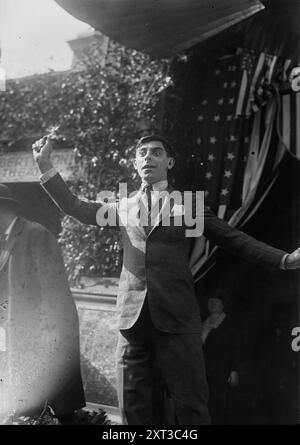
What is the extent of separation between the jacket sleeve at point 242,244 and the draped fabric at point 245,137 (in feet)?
3.38

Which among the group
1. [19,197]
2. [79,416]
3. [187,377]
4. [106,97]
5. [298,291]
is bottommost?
[79,416]

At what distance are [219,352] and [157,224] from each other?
6.12 ft

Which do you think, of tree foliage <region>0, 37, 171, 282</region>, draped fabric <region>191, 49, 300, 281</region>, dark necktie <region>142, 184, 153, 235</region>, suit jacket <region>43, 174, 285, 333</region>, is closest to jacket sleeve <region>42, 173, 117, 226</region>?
suit jacket <region>43, 174, 285, 333</region>

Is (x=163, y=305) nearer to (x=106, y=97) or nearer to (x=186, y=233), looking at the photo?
(x=186, y=233)

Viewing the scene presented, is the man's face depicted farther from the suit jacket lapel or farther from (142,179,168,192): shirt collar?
the suit jacket lapel

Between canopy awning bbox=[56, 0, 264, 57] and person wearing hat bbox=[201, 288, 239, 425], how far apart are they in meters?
2.36

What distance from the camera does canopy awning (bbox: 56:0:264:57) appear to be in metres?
3.72

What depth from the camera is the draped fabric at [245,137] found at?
4.08 m

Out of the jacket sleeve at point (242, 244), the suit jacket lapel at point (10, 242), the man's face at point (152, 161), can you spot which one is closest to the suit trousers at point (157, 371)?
the jacket sleeve at point (242, 244)

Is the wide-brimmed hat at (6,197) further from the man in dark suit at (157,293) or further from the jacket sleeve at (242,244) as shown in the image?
the jacket sleeve at (242,244)

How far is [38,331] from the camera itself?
311 cm

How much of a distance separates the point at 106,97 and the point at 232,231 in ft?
8.94
